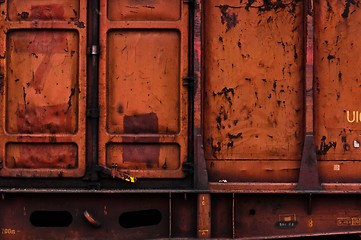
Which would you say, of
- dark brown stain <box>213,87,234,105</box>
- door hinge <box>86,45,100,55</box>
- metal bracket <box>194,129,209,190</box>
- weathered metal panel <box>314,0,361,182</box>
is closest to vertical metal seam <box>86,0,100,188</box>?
A: door hinge <box>86,45,100,55</box>

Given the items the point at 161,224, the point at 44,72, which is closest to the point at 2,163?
the point at 44,72

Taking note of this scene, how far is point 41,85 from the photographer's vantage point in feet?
14.3

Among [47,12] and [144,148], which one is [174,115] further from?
[47,12]

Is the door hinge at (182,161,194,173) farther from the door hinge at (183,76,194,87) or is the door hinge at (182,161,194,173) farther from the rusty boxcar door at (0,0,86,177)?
the rusty boxcar door at (0,0,86,177)

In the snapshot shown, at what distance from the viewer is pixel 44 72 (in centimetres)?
436

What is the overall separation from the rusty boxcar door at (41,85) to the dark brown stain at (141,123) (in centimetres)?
45

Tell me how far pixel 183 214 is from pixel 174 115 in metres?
0.93

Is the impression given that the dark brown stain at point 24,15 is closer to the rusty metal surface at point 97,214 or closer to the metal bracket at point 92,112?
the metal bracket at point 92,112

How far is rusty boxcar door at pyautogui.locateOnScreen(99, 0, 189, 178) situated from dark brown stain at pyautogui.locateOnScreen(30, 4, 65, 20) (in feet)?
1.39

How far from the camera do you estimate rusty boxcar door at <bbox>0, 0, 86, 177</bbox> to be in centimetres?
434

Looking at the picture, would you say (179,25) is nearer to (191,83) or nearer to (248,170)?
(191,83)

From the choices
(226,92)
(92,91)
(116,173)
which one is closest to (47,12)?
(92,91)

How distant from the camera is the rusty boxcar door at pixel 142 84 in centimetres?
430

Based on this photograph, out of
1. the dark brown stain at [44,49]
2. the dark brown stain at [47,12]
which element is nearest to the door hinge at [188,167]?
the dark brown stain at [44,49]
